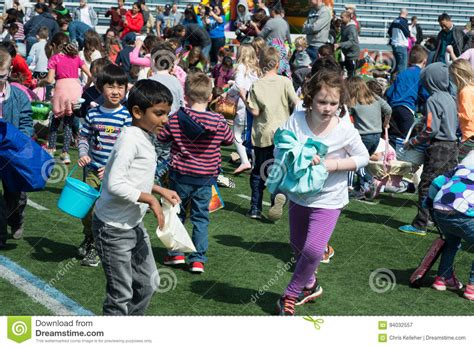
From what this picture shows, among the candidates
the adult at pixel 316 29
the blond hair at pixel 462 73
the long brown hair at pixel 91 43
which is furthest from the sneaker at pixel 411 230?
the adult at pixel 316 29

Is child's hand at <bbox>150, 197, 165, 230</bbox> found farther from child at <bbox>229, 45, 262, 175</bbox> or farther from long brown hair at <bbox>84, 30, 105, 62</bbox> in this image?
long brown hair at <bbox>84, 30, 105, 62</bbox>

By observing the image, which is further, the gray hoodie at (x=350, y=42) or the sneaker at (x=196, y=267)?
the gray hoodie at (x=350, y=42)

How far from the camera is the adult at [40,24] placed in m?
20.6

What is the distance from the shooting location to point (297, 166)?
5969 mm

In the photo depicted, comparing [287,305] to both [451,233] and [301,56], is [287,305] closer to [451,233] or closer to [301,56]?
[451,233]

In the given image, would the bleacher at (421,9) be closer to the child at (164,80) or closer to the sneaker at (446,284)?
the child at (164,80)

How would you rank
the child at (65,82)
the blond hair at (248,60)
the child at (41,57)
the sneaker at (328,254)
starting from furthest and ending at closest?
the child at (41,57) < the child at (65,82) < the blond hair at (248,60) < the sneaker at (328,254)

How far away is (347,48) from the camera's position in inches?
767

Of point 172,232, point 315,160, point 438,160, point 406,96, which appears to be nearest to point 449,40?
point 406,96

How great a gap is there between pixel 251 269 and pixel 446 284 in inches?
65.6

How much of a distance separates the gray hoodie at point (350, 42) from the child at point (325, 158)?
13.5 meters

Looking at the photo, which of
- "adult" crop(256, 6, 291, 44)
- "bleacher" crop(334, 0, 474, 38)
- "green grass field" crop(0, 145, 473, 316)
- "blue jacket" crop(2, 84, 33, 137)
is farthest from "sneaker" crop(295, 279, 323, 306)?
"bleacher" crop(334, 0, 474, 38)

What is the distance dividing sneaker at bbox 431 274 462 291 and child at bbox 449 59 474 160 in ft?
5.14
